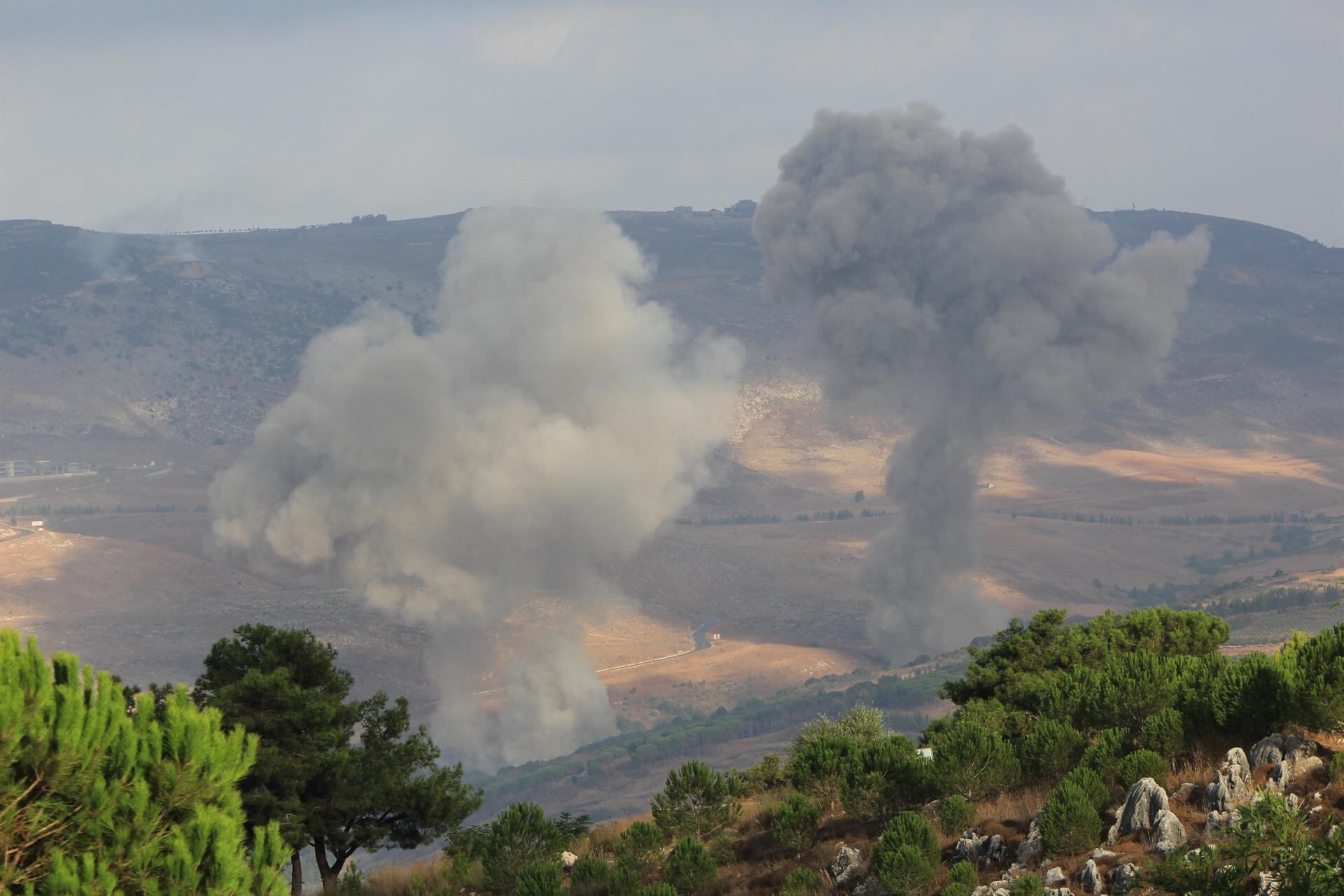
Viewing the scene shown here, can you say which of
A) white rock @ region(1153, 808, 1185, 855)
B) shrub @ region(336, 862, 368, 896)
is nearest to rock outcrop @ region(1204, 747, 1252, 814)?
white rock @ region(1153, 808, 1185, 855)

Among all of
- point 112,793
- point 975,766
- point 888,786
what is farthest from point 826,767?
point 112,793

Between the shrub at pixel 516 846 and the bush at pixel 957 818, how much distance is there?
818cm

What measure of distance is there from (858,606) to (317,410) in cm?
8836

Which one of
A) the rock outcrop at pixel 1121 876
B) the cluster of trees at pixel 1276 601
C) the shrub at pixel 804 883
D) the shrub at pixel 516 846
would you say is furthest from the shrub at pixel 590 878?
the cluster of trees at pixel 1276 601

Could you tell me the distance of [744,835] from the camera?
2809 centimetres

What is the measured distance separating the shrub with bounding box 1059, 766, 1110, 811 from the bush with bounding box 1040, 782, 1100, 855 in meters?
0.64

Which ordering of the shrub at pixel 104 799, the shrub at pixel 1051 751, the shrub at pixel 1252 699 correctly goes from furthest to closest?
the shrub at pixel 1051 751 → the shrub at pixel 1252 699 → the shrub at pixel 104 799

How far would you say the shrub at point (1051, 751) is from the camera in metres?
25.5

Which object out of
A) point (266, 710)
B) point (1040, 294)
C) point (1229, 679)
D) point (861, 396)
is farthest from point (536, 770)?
point (1229, 679)

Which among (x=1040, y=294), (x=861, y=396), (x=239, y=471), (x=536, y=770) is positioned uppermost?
(x=1040, y=294)

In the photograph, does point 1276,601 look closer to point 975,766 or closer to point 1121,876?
point 975,766

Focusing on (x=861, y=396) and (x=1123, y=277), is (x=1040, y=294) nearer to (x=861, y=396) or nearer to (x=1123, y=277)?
(x=1123, y=277)

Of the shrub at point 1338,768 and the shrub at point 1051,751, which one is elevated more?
the shrub at point 1338,768

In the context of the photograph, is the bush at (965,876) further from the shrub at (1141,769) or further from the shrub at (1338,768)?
the shrub at (1338,768)
